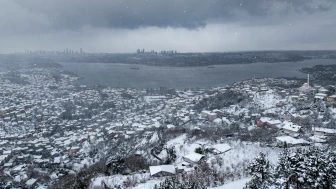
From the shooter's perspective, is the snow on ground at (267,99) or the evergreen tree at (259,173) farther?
the snow on ground at (267,99)

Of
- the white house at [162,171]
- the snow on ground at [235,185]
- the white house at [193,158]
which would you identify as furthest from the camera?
the white house at [193,158]

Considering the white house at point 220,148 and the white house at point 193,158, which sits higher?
the white house at point 220,148

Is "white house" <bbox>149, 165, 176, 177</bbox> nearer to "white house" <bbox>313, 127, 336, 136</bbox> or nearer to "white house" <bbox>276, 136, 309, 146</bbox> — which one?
"white house" <bbox>276, 136, 309, 146</bbox>

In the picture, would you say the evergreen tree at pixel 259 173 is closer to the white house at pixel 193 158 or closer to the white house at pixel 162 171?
the white house at pixel 162 171

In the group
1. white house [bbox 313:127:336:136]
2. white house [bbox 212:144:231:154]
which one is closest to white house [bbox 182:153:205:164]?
white house [bbox 212:144:231:154]

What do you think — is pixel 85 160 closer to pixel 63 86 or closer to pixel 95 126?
pixel 95 126

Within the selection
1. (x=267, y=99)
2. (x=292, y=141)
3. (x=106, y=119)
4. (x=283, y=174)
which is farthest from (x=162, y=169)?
(x=267, y=99)

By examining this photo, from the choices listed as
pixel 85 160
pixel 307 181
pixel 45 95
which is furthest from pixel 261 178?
pixel 45 95

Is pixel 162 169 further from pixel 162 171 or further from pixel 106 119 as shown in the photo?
pixel 106 119

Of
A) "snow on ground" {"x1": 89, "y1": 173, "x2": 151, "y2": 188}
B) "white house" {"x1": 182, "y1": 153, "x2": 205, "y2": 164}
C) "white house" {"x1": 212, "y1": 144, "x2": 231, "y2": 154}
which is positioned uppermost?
"white house" {"x1": 212, "y1": 144, "x2": 231, "y2": 154}

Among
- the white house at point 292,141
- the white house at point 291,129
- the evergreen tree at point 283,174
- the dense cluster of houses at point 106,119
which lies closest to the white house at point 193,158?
the dense cluster of houses at point 106,119

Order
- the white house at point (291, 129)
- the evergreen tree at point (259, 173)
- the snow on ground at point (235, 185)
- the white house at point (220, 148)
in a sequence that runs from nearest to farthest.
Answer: the evergreen tree at point (259, 173), the snow on ground at point (235, 185), the white house at point (220, 148), the white house at point (291, 129)
